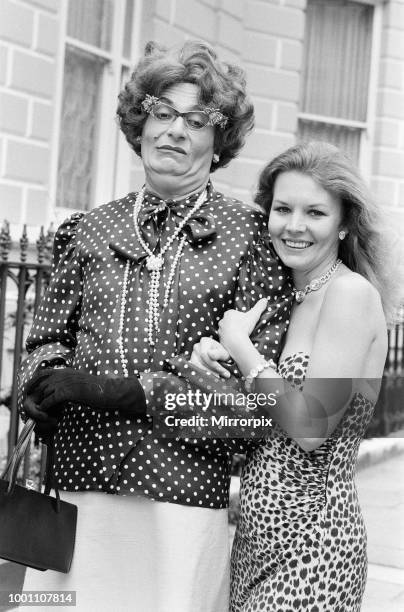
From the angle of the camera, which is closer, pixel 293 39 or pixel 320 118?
pixel 293 39

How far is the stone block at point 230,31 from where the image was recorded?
30.7 ft

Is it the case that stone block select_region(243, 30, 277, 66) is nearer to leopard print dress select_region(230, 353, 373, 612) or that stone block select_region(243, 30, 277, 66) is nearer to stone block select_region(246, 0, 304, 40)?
stone block select_region(246, 0, 304, 40)

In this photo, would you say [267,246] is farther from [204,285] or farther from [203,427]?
[203,427]

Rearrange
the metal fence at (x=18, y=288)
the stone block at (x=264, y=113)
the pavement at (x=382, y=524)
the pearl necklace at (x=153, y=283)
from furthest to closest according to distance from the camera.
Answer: the stone block at (x=264, y=113), the metal fence at (x=18, y=288), the pavement at (x=382, y=524), the pearl necklace at (x=153, y=283)

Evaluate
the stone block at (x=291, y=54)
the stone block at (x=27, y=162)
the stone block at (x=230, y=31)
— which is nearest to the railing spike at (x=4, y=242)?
the stone block at (x=27, y=162)

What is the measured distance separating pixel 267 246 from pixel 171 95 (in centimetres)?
48

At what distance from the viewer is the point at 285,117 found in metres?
10.1

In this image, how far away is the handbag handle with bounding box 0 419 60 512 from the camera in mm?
2619

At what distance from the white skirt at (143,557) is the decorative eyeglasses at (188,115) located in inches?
39.1

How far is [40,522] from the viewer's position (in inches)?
104

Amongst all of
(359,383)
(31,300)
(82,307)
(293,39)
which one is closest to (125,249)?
(82,307)

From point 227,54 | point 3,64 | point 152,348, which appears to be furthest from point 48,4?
point 152,348

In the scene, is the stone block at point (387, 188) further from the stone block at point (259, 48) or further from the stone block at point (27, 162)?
the stone block at point (27, 162)

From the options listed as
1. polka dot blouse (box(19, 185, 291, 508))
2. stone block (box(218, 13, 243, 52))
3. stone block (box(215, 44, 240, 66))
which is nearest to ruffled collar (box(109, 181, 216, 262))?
polka dot blouse (box(19, 185, 291, 508))
